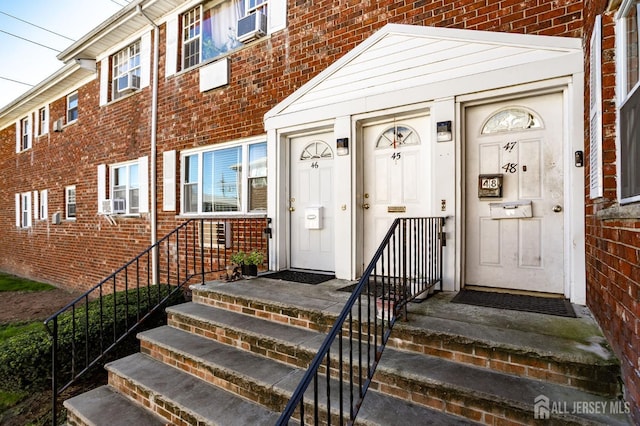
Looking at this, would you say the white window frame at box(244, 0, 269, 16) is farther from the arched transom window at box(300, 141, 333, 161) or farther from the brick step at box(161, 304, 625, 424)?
the brick step at box(161, 304, 625, 424)

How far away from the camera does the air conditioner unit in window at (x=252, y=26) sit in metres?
5.36

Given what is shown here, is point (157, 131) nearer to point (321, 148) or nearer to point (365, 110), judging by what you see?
point (321, 148)

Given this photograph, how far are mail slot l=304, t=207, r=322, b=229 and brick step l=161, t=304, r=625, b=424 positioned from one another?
1.90m

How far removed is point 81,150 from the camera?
28.3 feet

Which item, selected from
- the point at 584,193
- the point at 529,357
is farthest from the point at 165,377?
the point at 584,193

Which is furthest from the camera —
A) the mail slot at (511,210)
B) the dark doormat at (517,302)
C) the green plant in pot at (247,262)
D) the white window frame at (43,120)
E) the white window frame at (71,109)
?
the white window frame at (43,120)

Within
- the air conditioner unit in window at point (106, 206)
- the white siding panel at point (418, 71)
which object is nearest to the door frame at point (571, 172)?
the white siding panel at point (418, 71)

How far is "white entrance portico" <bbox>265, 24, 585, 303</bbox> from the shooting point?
3301mm

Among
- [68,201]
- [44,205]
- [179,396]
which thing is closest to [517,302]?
[179,396]

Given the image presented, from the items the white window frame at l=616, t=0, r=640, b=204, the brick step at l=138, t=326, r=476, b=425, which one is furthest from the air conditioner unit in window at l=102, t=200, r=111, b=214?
the white window frame at l=616, t=0, r=640, b=204

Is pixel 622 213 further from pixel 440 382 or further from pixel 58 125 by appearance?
pixel 58 125

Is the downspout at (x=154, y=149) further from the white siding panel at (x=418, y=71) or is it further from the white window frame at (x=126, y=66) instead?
the white siding panel at (x=418, y=71)

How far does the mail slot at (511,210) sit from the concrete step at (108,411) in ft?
12.2

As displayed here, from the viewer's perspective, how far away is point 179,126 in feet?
20.8
